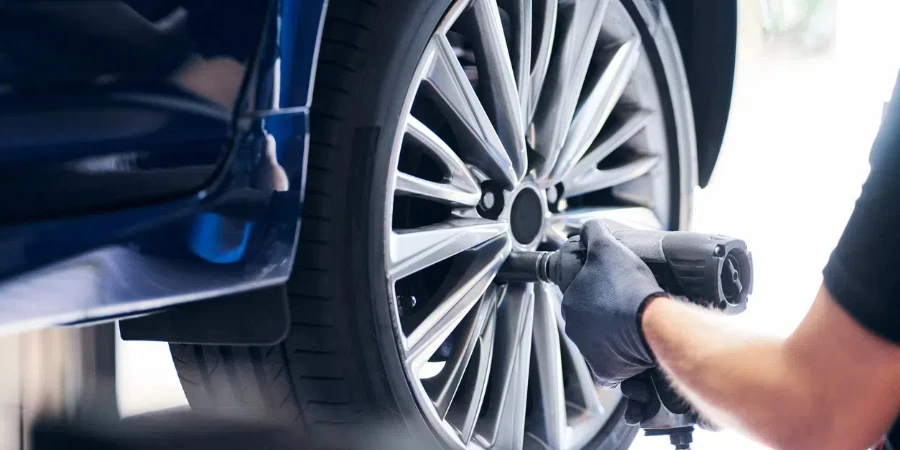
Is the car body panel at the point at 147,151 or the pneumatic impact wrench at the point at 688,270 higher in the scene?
the car body panel at the point at 147,151

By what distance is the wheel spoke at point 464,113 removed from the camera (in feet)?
4.21

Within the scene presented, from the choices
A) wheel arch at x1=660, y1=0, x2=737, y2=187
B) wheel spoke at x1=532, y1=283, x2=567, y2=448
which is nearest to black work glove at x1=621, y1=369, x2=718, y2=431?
wheel spoke at x1=532, y1=283, x2=567, y2=448

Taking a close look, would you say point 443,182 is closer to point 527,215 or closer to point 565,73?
point 527,215

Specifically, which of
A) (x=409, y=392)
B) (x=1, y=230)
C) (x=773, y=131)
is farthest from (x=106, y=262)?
(x=773, y=131)

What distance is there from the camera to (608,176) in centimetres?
182

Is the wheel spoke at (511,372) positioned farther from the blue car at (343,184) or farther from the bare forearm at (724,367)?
the bare forearm at (724,367)

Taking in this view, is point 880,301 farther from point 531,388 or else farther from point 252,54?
point 531,388

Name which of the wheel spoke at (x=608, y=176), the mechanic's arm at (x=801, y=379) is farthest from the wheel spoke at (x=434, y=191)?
the mechanic's arm at (x=801, y=379)

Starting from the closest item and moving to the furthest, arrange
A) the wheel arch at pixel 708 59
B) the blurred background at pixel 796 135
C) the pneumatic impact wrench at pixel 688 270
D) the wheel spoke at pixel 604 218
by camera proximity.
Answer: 1. the pneumatic impact wrench at pixel 688 270
2. the wheel spoke at pixel 604 218
3. the wheel arch at pixel 708 59
4. the blurred background at pixel 796 135

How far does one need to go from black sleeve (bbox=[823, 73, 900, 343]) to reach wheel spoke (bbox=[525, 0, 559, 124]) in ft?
2.79

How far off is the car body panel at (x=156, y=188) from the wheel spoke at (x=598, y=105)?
2.43 feet

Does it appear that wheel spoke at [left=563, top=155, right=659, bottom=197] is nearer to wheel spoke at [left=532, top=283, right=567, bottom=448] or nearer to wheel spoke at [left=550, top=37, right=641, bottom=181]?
wheel spoke at [left=550, top=37, right=641, bottom=181]

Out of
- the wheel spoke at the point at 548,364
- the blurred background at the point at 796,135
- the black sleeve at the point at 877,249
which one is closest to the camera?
the black sleeve at the point at 877,249

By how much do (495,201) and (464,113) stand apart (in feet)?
0.65
